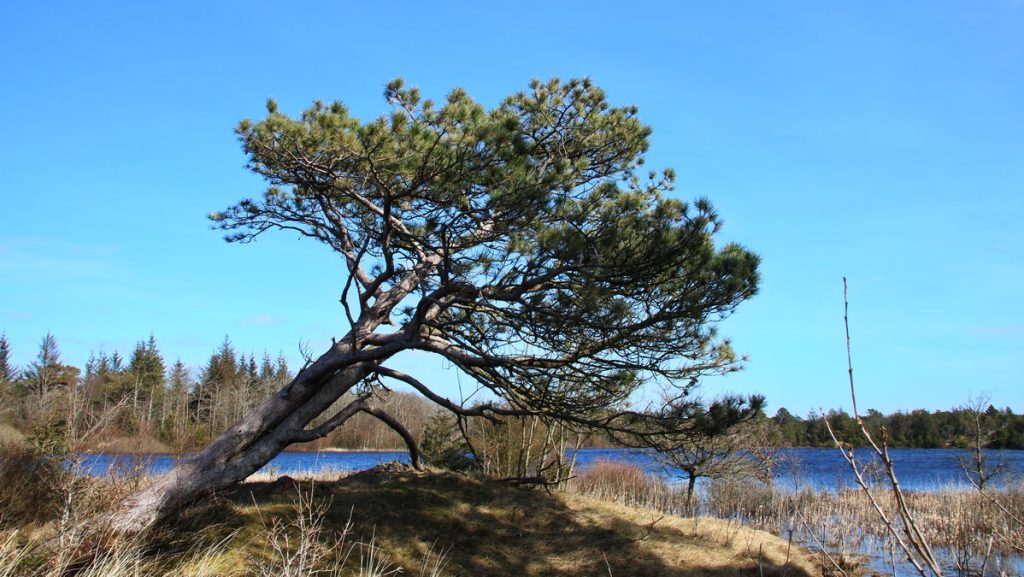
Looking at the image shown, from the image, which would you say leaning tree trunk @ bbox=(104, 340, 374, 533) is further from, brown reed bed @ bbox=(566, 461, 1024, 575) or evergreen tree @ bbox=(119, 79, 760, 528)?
brown reed bed @ bbox=(566, 461, 1024, 575)

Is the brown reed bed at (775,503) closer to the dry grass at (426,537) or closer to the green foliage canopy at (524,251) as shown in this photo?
the dry grass at (426,537)

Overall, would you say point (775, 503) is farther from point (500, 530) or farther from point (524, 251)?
point (524, 251)

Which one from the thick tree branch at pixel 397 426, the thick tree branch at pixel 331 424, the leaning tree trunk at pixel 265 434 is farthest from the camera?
the thick tree branch at pixel 397 426

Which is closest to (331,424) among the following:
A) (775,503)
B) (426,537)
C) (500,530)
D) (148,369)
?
(426,537)

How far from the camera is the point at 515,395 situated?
757 centimetres

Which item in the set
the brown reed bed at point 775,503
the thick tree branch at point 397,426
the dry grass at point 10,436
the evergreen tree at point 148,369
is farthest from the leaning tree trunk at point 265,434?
the evergreen tree at point 148,369

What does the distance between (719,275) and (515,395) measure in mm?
2623

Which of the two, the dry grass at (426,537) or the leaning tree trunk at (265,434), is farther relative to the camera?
the leaning tree trunk at (265,434)

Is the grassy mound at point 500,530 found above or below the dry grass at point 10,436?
below

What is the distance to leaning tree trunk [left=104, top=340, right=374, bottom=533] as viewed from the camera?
738cm

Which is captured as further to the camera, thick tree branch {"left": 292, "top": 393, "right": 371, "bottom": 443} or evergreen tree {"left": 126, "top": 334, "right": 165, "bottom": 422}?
evergreen tree {"left": 126, "top": 334, "right": 165, "bottom": 422}

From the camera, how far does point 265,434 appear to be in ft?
26.3

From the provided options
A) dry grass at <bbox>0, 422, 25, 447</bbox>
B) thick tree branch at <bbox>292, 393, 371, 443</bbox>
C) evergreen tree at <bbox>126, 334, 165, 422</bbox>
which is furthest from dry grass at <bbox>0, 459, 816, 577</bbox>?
evergreen tree at <bbox>126, 334, 165, 422</bbox>

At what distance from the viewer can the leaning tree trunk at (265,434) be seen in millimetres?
7379
